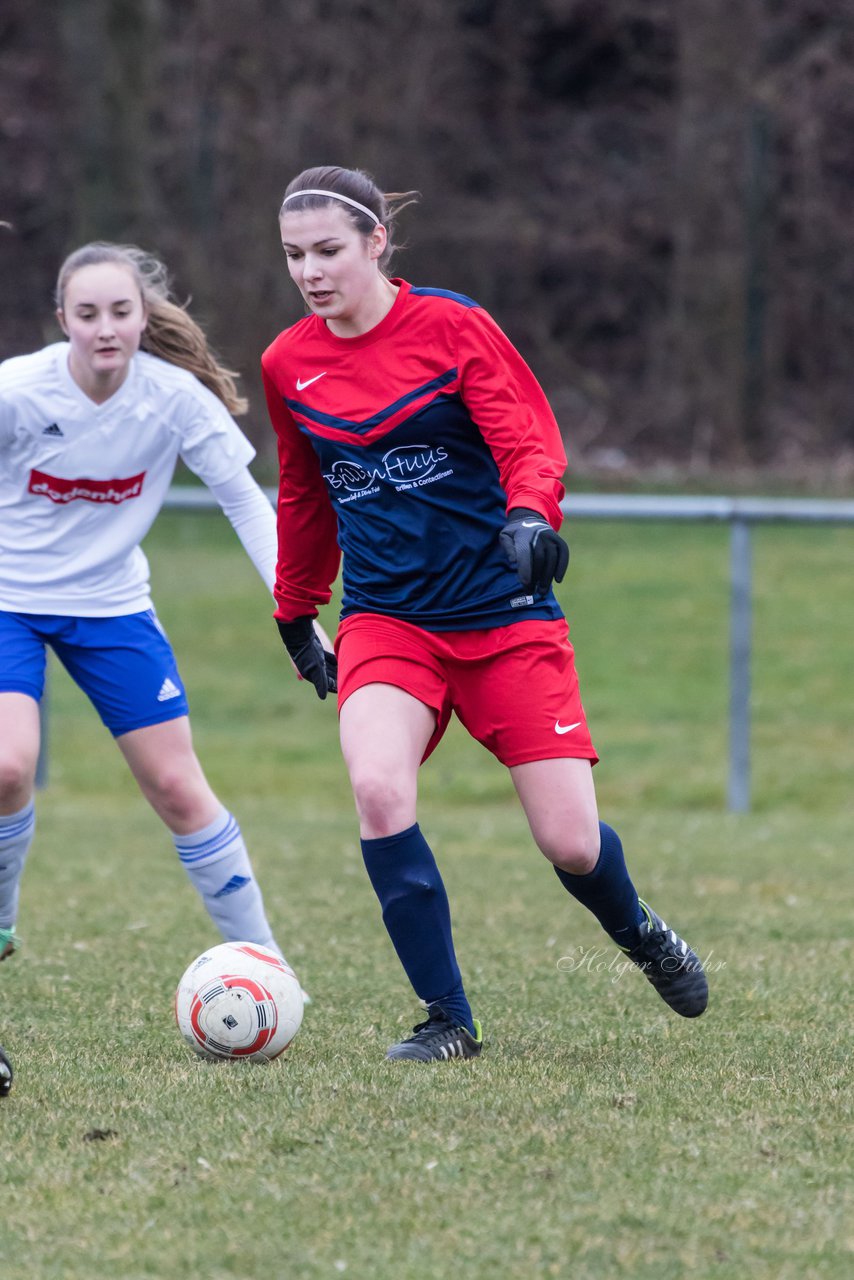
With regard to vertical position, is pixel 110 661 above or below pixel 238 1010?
above

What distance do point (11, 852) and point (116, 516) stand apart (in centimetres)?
100

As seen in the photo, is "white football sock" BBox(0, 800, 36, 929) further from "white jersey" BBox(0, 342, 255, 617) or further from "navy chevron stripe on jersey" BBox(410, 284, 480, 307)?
"navy chevron stripe on jersey" BBox(410, 284, 480, 307)

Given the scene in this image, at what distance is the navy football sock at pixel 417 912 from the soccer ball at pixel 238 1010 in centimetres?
29

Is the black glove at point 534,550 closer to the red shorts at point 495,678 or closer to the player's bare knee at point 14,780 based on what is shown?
the red shorts at point 495,678

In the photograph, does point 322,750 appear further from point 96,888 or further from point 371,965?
point 371,965

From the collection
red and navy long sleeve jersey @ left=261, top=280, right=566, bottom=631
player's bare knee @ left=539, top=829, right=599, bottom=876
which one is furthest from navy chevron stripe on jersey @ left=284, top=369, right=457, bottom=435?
player's bare knee @ left=539, top=829, right=599, bottom=876

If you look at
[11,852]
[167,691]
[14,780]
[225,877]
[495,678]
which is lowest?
[225,877]

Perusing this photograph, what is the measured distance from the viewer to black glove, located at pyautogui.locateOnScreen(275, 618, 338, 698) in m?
4.80

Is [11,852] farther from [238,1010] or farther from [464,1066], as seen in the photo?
[464,1066]

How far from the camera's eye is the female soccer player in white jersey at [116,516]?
5.02 meters

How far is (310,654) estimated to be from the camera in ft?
15.9

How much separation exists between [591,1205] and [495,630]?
→ 1.59 meters

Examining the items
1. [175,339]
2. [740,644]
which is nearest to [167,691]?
[175,339]

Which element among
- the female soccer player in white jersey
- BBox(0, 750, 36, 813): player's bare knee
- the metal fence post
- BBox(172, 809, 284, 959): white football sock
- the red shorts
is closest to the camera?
the red shorts
